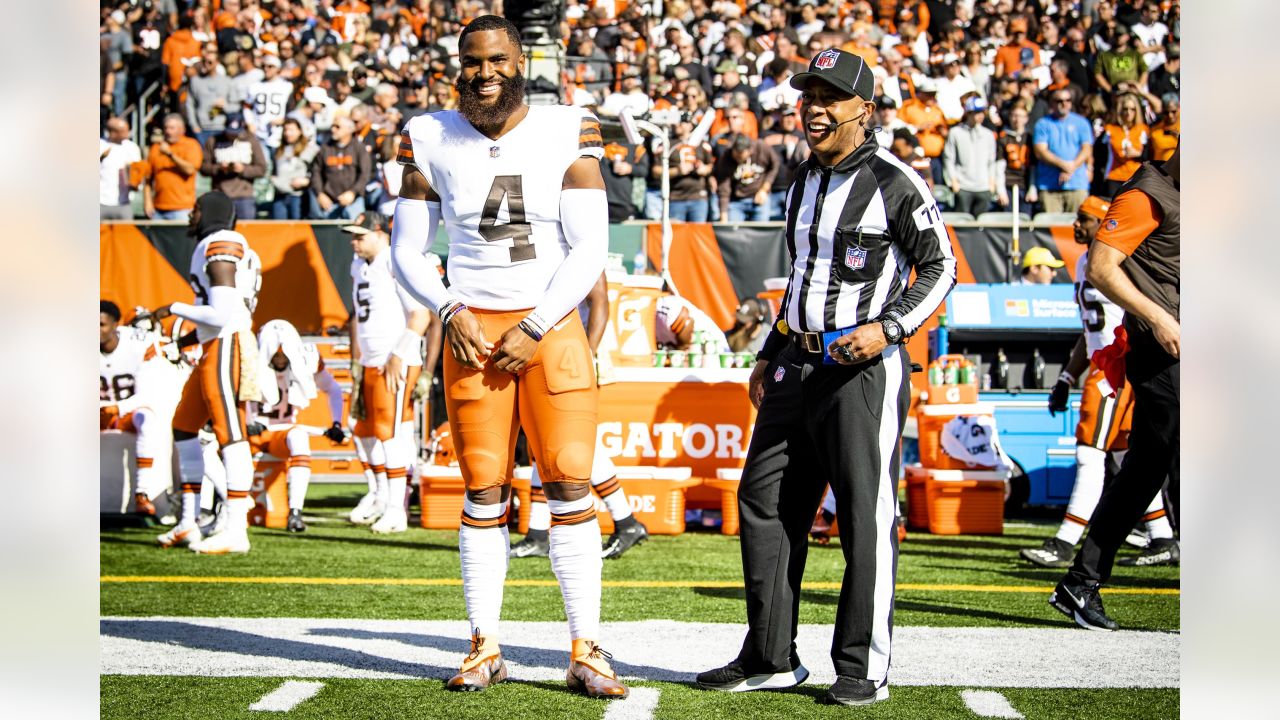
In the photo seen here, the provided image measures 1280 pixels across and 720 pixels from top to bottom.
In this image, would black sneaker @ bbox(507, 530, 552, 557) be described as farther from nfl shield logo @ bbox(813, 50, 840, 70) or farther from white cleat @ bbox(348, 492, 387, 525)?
nfl shield logo @ bbox(813, 50, 840, 70)

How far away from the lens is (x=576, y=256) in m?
4.76

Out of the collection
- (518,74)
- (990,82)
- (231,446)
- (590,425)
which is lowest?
(231,446)

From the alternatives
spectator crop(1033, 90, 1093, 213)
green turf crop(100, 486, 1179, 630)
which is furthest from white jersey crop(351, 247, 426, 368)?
spectator crop(1033, 90, 1093, 213)

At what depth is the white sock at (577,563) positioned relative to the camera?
4770mm

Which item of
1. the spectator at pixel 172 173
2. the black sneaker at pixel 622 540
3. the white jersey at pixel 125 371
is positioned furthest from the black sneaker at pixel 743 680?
the spectator at pixel 172 173

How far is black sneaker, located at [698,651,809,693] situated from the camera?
15.6ft

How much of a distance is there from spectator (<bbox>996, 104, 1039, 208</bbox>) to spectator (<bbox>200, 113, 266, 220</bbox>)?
835 centimetres

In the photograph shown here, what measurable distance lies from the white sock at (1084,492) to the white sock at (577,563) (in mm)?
4422

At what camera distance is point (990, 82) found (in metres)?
17.9

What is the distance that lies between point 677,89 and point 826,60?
12.8 meters

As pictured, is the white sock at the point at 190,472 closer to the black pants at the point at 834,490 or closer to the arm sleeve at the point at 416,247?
the arm sleeve at the point at 416,247
